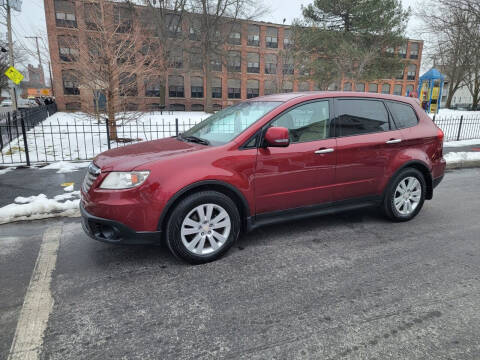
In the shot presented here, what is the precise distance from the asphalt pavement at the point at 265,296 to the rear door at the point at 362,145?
24.9 inches

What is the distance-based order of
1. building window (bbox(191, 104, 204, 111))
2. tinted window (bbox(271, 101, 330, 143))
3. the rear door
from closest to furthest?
tinted window (bbox(271, 101, 330, 143)), the rear door, building window (bbox(191, 104, 204, 111))

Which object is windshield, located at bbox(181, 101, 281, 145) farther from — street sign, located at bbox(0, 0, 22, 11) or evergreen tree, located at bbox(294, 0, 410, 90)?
evergreen tree, located at bbox(294, 0, 410, 90)

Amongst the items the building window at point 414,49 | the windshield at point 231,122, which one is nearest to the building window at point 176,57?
the windshield at point 231,122

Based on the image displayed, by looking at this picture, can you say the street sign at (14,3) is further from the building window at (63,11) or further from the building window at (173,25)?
the building window at (173,25)

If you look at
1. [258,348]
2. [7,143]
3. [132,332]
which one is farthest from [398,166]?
[7,143]

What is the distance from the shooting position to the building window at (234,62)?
40463 millimetres

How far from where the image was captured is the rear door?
405cm

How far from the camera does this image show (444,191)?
6.41 m

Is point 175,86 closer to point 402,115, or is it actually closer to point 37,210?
point 37,210

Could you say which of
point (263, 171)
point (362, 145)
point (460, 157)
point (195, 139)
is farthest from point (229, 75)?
point (263, 171)

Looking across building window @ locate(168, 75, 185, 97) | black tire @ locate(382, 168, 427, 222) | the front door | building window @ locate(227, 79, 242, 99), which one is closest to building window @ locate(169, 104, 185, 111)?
building window @ locate(168, 75, 185, 97)

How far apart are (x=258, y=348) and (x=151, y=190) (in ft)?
5.50

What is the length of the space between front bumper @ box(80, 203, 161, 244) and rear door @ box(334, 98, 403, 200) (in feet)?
7.54

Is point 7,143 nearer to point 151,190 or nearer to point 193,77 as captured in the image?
point 151,190
